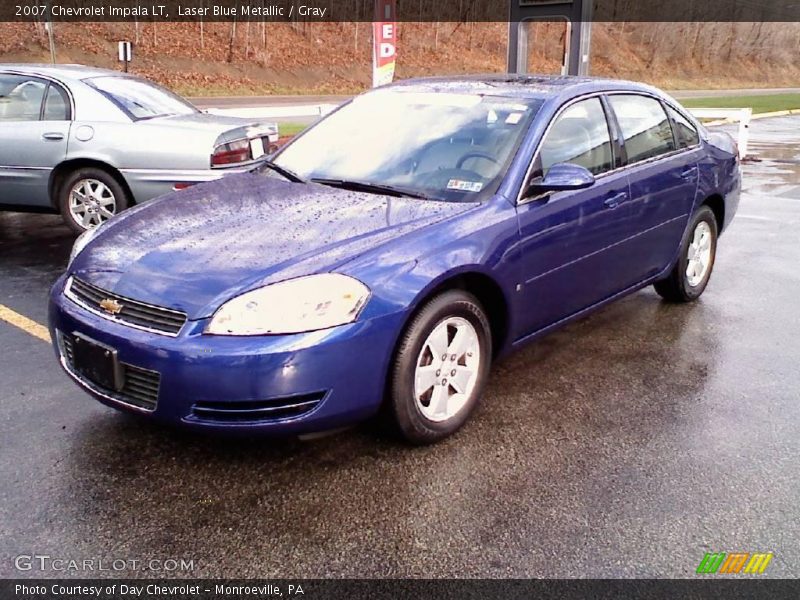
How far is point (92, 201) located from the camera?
22.4 feet

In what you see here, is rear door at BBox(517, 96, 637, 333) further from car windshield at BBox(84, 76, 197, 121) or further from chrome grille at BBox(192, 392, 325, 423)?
car windshield at BBox(84, 76, 197, 121)

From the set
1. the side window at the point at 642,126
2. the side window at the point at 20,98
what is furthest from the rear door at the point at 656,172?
the side window at the point at 20,98

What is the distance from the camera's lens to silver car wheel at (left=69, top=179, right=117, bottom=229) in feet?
22.3

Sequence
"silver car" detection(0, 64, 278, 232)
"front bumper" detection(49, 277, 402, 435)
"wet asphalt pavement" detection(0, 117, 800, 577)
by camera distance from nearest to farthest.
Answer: "wet asphalt pavement" detection(0, 117, 800, 577)
"front bumper" detection(49, 277, 402, 435)
"silver car" detection(0, 64, 278, 232)

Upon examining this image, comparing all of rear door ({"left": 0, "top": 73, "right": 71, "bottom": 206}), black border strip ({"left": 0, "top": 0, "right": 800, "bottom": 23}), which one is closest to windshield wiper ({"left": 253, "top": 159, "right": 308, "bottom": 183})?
rear door ({"left": 0, "top": 73, "right": 71, "bottom": 206})

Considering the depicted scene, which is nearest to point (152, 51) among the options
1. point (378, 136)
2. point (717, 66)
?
point (378, 136)

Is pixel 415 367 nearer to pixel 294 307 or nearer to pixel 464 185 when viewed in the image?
pixel 294 307

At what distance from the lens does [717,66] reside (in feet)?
212

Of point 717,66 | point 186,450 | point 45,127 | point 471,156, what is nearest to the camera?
point 186,450

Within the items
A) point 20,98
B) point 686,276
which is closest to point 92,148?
point 20,98

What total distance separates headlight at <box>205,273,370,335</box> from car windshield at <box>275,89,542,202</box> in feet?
3.01

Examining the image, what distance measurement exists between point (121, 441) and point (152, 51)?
37.3 m

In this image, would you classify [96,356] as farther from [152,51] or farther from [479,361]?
[152,51]

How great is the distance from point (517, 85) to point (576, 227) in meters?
0.98
